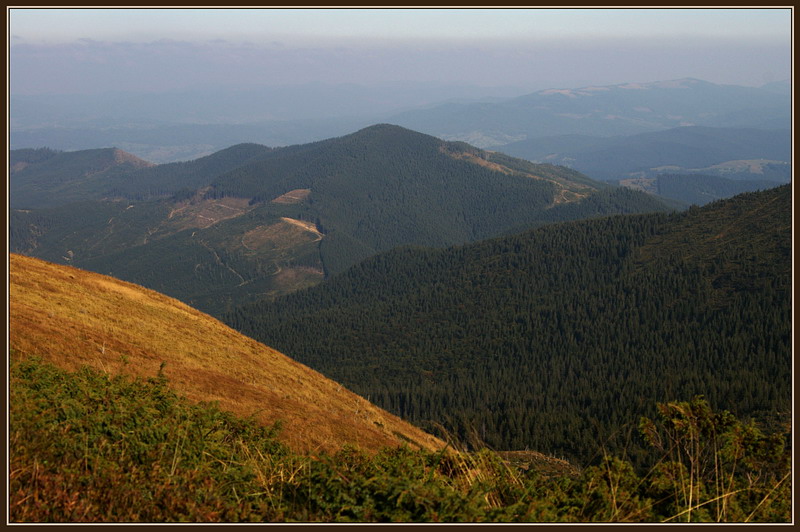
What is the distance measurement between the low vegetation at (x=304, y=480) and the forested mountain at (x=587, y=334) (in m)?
56.7

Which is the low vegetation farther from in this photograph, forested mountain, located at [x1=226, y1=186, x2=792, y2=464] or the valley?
forested mountain, located at [x1=226, y1=186, x2=792, y2=464]

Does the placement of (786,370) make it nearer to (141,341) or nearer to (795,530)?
(141,341)

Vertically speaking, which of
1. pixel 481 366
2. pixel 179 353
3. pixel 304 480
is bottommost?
pixel 481 366

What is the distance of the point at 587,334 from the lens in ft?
483

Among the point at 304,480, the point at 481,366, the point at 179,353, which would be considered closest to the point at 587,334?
the point at 481,366

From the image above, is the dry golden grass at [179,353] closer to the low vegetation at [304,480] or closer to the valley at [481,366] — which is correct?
the valley at [481,366]

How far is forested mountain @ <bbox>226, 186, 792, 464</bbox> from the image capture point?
305 ft

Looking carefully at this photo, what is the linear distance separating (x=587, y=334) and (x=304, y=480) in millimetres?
138142

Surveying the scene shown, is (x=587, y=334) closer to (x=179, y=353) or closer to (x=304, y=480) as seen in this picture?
(x=179, y=353)

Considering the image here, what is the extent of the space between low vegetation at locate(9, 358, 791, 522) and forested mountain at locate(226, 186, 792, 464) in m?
56.7

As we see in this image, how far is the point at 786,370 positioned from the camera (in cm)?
9488

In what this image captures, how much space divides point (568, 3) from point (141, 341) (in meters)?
37.4

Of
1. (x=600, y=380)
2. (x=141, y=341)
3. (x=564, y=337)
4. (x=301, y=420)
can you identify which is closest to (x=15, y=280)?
(x=141, y=341)

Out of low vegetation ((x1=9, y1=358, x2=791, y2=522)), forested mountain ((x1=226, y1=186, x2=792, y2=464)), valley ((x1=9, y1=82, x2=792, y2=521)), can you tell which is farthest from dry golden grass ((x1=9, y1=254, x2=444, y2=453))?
forested mountain ((x1=226, y1=186, x2=792, y2=464))
